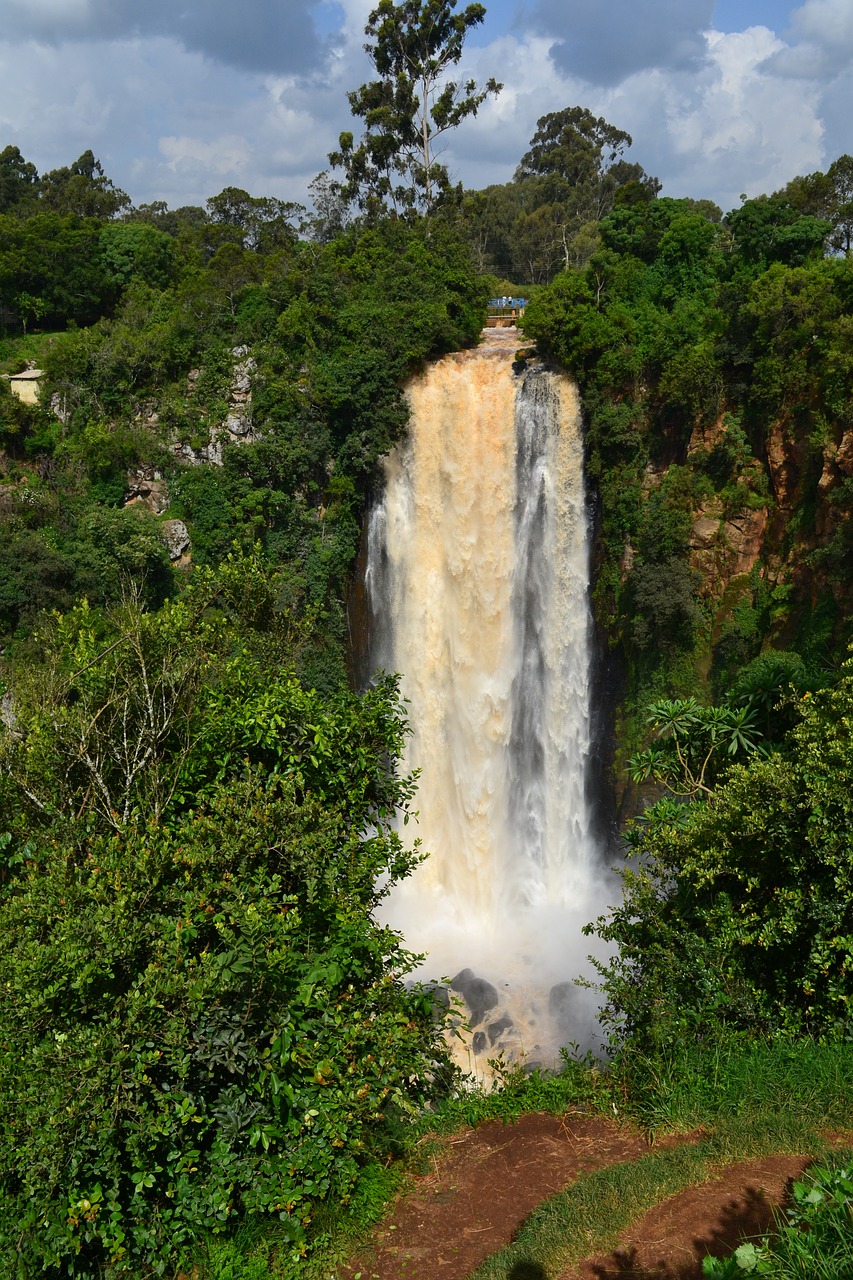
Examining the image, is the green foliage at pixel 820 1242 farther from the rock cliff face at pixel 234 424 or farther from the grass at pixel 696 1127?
the rock cliff face at pixel 234 424

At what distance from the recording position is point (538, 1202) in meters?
7.14

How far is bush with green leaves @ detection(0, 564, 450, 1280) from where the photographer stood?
602 centimetres

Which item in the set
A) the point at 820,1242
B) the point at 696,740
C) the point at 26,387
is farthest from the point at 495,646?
the point at 820,1242

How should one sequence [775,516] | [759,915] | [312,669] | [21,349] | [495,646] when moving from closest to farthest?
[759,915], [775,516], [495,646], [312,669], [21,349]

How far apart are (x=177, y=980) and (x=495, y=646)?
18.3 meters

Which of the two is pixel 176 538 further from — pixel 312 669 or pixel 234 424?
pixel 312 669

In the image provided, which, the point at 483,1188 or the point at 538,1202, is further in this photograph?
the point at 483,1188

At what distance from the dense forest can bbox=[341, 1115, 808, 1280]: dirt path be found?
57 cm

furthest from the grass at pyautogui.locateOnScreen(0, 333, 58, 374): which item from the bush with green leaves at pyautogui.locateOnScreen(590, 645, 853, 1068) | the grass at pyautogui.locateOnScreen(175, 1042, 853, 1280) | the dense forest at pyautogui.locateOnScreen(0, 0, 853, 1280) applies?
the grass at pyautogui.locateOnScreen(175, 1042, 853, 1280)

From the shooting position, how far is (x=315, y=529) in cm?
2641

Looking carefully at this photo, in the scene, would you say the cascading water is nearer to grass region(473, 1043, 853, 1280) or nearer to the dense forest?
the dense forest

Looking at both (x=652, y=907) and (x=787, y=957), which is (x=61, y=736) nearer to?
(x=652, y=907)

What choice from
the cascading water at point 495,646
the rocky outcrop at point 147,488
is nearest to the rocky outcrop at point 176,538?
the rocky outcrop at point 147,488

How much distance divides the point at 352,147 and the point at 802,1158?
37.5m
